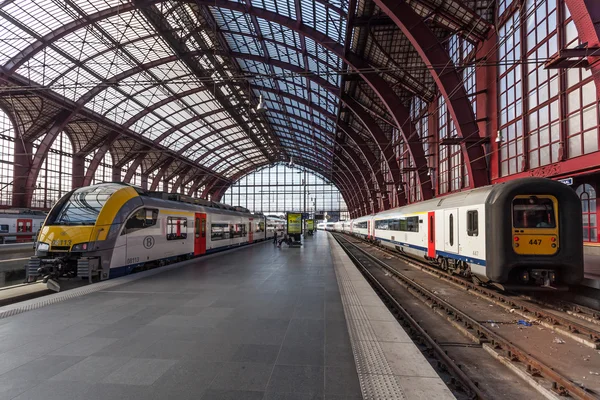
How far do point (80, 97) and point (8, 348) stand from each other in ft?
108

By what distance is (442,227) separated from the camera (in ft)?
40.8

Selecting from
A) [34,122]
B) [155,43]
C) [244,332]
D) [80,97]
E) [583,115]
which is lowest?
[244,332]

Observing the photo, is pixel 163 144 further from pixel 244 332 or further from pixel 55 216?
pixel 244 332

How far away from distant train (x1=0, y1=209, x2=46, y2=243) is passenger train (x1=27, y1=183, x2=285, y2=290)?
1738 cm

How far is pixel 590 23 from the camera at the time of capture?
10.2m

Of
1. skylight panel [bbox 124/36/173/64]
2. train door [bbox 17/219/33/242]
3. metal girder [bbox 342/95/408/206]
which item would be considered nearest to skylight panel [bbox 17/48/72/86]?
skylight panel [bbox 124/36/173/64]

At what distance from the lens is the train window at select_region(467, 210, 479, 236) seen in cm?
951

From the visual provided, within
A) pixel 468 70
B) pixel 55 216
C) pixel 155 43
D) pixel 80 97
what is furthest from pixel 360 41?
pixel 80 97

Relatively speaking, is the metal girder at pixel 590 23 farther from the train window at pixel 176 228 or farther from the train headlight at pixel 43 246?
the train headlight at pixel 43 246

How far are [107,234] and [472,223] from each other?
11.2 metres

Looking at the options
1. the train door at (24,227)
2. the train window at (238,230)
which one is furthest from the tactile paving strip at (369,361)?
the train door at (24,227)

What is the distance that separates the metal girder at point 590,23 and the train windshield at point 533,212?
17.2 feet

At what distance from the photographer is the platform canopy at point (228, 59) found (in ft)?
60.5

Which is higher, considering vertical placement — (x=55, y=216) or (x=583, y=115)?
(x=583, y=115)
